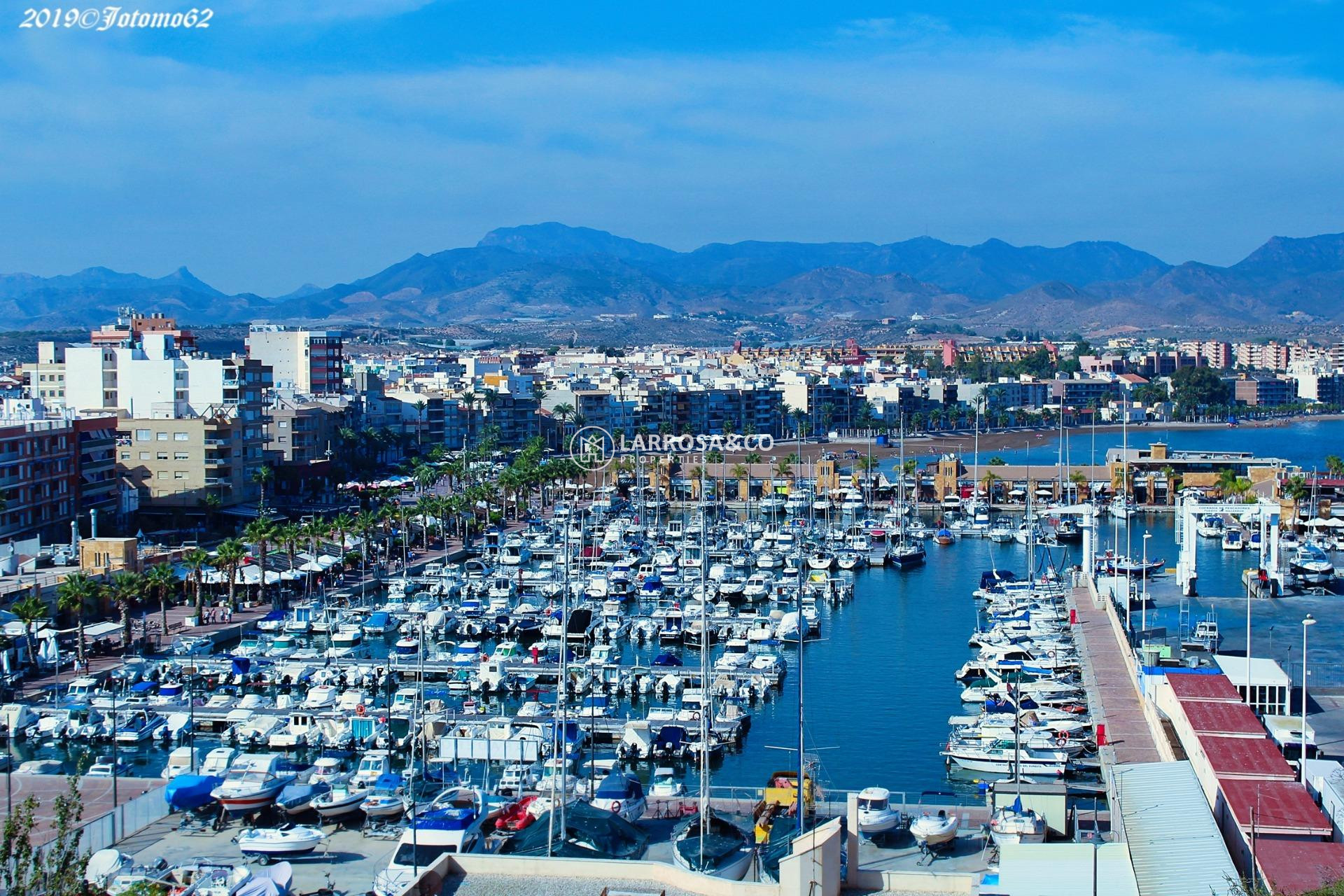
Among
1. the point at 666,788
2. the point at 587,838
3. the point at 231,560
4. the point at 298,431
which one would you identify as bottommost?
the point at 666,788

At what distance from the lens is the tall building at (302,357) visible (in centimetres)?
5206

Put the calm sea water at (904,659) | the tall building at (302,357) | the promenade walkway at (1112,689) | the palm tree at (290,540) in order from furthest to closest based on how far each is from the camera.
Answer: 1. the tall building at (302,357)
2. the palm tree at (290,540)
3. the calm sea water at (904,659)
4. the promenade walkway at (1112,689)

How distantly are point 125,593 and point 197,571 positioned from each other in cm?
238

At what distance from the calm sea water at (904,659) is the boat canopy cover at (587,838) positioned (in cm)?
286

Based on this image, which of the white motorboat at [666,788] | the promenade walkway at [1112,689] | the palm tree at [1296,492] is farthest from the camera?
the palm tree at [1296,492]

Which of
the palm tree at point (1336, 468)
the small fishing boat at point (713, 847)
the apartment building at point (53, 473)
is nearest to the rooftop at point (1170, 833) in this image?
Answer: the small fishing boat at point (713, 847)

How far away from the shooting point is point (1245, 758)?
1181 cm

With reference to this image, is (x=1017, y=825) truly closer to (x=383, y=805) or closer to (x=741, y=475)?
(x=383, y=805)

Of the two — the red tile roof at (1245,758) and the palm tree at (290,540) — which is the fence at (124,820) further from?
the palm tree at (290,540)

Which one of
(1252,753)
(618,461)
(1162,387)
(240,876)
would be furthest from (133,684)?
(1162,387)

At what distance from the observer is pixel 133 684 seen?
708 inches

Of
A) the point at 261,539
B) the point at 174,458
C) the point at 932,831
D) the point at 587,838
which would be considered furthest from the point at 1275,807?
the point at 174,458

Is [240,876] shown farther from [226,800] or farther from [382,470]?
[382,470]

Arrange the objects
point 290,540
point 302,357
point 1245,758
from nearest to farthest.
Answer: point 1245,758 → point 290,540 → point 302,357
